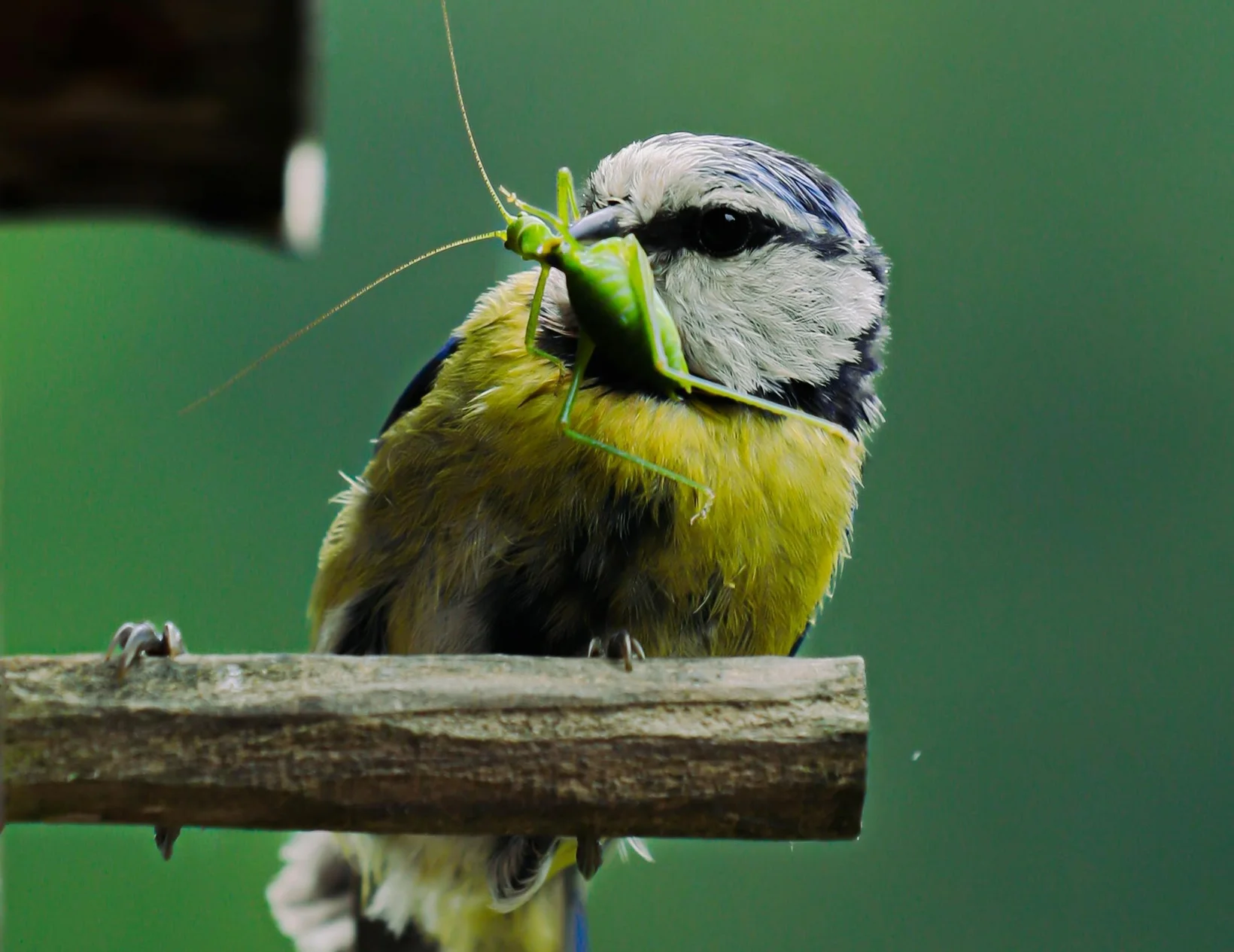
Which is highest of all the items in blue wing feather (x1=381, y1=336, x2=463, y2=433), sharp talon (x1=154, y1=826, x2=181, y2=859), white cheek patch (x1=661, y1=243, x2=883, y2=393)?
white cheek patch (x1=661, y1=243, x2=883, y2=393)

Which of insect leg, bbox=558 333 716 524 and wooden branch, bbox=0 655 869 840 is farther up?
insect leg, bbox=558 333 716 524

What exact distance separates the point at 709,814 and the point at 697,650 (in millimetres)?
480

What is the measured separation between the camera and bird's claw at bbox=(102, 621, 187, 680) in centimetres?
112

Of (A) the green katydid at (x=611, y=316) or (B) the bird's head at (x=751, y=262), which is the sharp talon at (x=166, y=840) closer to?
(A) the green katydid at (x=611, y=316)

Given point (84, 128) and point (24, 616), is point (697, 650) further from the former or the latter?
point (24, 616)

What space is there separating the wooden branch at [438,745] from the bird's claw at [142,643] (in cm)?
1

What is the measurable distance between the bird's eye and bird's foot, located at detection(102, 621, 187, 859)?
0.84 metres

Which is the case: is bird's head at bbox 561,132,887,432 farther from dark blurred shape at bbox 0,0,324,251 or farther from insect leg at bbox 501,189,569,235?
dark blurred shape at bbox 0,0,324,251

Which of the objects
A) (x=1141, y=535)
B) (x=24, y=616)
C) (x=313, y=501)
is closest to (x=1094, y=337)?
(x=1141, y=535)

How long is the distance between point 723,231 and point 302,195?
3.11ft

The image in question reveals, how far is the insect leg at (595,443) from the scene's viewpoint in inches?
56.9

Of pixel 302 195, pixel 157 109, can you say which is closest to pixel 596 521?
pixel 302 195

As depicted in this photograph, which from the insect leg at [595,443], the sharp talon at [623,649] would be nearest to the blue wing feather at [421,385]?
the insect leg at [595,443]

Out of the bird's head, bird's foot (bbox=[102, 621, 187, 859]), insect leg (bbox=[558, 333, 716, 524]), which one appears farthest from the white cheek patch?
bird's foot (bbox=[102, 621, 187, 859])
